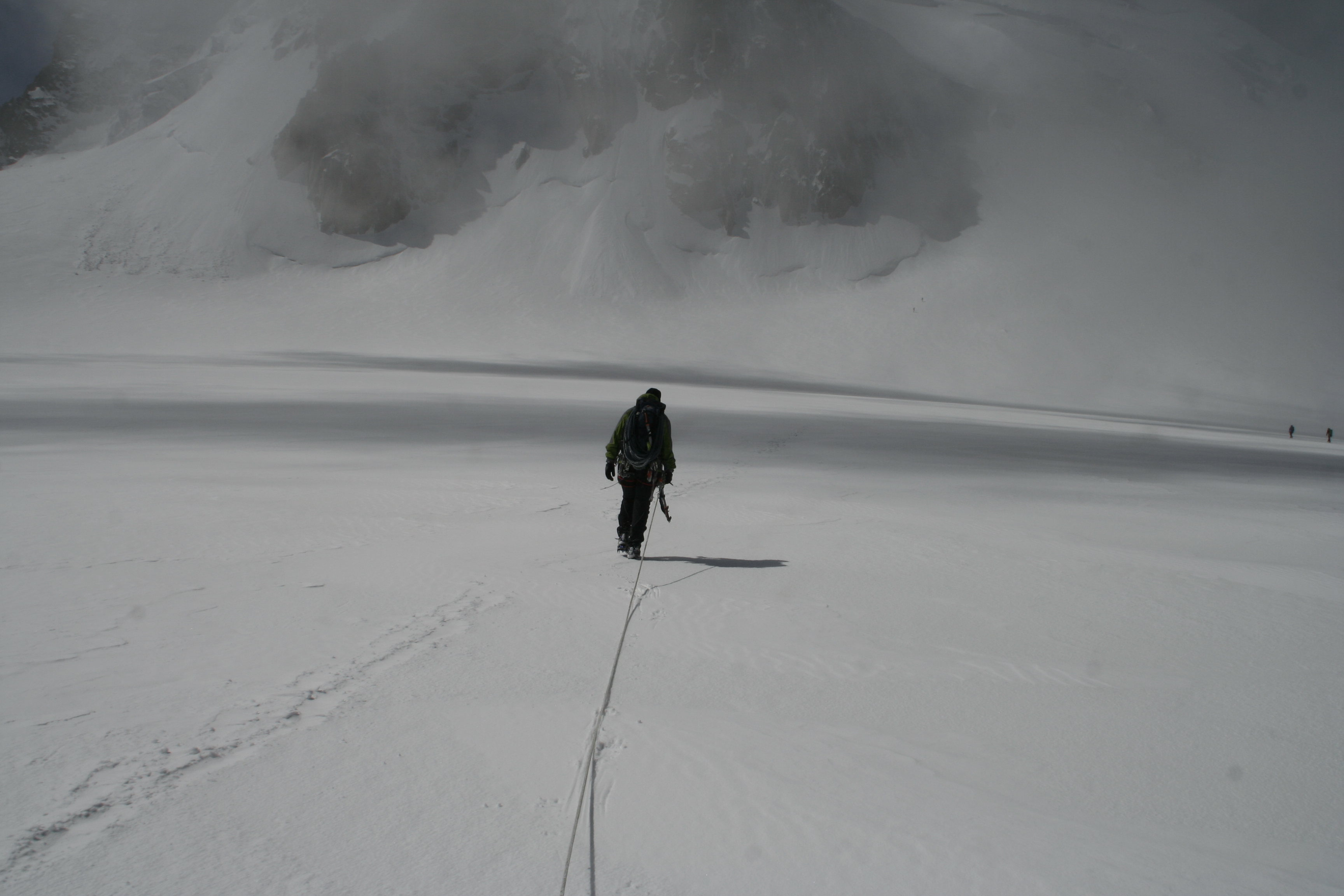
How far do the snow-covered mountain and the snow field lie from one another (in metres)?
47.1

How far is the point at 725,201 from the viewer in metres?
75.9

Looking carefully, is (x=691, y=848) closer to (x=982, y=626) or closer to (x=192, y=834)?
(x=192, y=834)

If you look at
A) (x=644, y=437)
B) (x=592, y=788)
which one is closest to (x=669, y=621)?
(x=644, y=437)

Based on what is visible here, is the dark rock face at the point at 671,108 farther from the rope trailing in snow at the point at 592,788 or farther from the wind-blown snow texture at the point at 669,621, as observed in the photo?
the rope trailing in snow at the point at 592,788

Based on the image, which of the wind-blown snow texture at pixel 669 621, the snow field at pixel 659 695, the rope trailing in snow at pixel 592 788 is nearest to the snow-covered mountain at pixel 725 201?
the wind-blown snow texture at pixel 669 621

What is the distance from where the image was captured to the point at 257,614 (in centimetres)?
506

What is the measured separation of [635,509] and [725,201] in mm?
73026

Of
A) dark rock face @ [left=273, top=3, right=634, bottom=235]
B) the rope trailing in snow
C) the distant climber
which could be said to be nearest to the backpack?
the distant climber

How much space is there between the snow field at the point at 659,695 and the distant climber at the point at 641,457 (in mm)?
461

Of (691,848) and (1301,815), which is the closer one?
(691,848)

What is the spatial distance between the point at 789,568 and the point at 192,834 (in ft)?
16.8

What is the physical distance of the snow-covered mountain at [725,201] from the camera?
59.4 m

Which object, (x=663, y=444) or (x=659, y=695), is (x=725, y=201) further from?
(x=659, y=695)

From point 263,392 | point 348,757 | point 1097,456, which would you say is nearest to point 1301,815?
point 348,757
